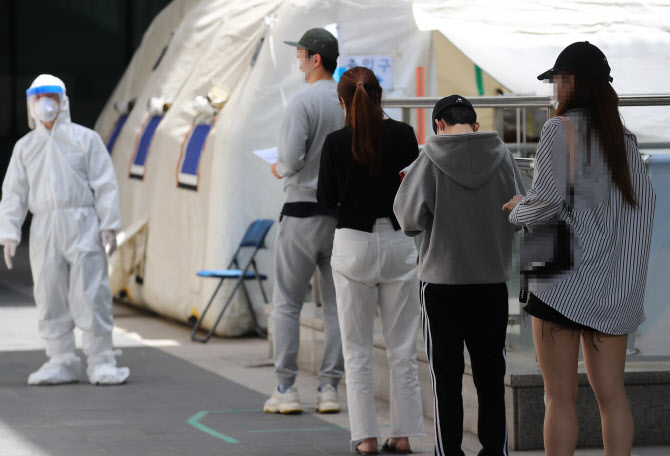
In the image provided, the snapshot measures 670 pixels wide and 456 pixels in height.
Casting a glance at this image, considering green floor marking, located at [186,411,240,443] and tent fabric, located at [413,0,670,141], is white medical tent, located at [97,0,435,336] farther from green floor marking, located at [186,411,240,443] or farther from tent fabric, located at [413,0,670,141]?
green floor marking, located at [186,411,240,443]

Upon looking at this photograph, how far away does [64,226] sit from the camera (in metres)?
7.98

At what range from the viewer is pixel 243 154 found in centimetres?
1027

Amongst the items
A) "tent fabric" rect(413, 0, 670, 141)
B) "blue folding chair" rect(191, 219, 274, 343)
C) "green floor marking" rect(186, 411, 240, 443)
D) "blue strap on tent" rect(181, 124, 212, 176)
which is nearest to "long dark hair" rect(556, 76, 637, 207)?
"green floor marking" rect(186, 411, 240, 443)

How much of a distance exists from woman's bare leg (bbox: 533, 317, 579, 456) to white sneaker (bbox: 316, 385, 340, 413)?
258 centimetres

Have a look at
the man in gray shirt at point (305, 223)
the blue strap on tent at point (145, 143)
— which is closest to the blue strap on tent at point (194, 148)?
the blue strap on tent at point (145, 143)

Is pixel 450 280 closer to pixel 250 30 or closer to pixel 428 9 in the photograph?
pixel 428 9

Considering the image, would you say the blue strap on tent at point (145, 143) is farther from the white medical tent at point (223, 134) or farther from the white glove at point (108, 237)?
the white glove at point (108, 237)

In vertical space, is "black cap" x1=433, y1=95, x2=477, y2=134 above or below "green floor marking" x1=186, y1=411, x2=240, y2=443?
above

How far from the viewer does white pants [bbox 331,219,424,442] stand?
19.4 ft

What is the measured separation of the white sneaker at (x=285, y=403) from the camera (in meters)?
7.02

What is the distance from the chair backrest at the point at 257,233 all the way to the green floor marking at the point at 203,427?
319cm

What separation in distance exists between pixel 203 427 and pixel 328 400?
29.3 inches

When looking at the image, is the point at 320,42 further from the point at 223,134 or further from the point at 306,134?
the point at 223,134

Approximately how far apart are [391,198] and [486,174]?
0.99m
